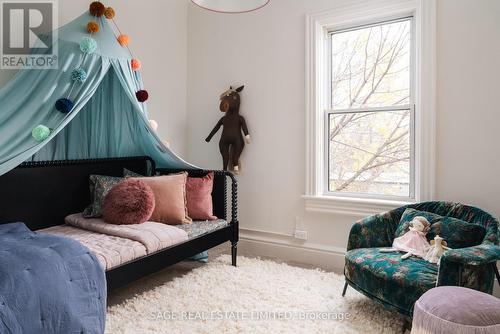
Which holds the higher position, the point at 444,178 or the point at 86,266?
the point at 444,178

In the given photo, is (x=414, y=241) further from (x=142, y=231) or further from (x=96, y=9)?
(x=96, y=9)

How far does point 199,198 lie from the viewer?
3.07m

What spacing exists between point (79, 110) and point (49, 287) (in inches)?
56.4

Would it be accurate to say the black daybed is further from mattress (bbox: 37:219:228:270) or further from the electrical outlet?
the electrical outlet

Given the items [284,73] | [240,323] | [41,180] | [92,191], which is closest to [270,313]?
[240,323]

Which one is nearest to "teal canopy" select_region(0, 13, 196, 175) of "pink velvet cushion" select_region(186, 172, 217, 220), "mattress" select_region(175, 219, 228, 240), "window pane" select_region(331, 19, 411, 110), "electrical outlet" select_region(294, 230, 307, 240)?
"pink velvet cushion" select_region(186, 172, 217, 220)

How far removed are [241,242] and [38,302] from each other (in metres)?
2.42

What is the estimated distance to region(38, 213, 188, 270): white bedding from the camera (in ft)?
6.91

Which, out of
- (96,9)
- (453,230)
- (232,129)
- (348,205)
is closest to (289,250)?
(348,205)

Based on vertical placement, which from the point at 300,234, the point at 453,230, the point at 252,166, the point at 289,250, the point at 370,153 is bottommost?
the point at 289,250

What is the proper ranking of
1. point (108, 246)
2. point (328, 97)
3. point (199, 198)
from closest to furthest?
point (108, 246), point (199, 198), point (328, 97)

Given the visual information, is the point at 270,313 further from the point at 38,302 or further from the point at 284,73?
the point at 284,73

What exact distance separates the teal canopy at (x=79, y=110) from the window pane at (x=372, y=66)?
1.67m

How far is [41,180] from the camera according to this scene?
2.54 meters
